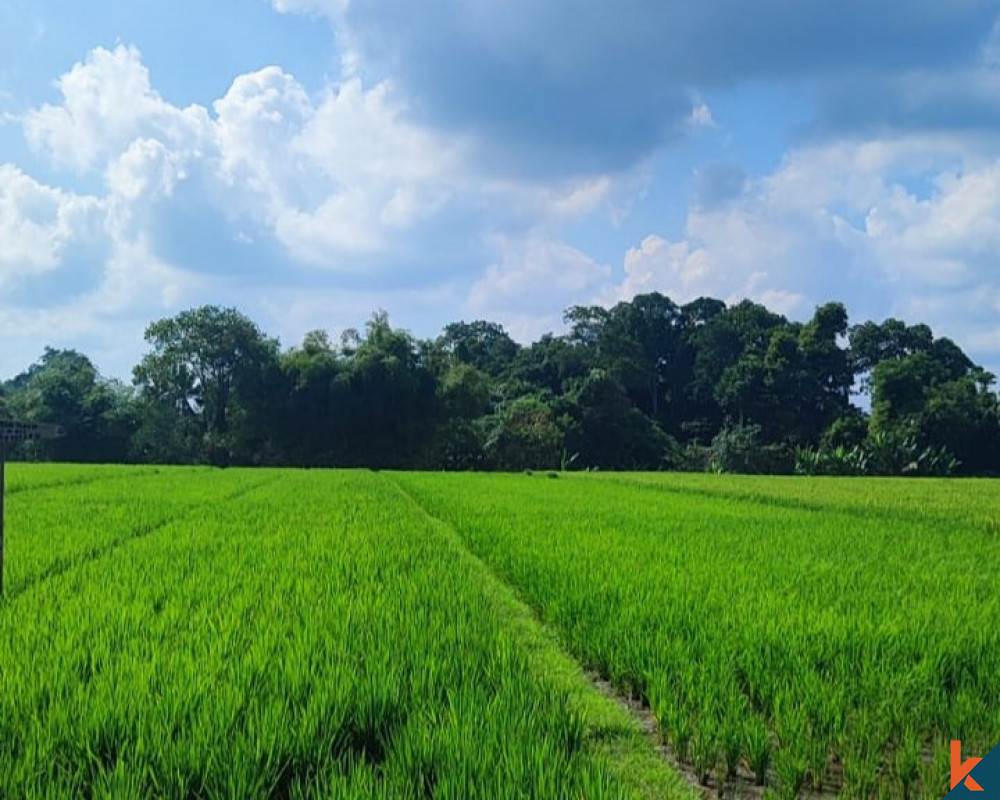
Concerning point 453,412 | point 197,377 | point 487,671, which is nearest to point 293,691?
point 487,671

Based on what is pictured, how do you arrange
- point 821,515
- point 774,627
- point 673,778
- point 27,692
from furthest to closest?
point 821,515 < point 774,627 < point 27,692 < point 673,778

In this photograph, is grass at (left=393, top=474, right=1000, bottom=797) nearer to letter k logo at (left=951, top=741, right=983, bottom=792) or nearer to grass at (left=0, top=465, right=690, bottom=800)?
letter k logo at (left=951, top=741, right=983, bottom=792)

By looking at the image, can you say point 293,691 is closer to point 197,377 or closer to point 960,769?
point 960,769

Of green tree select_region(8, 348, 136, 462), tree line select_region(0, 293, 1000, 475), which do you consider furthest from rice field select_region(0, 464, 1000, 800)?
green tree select_region(8, 348, 136, 462)

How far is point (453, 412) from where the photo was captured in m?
39.2

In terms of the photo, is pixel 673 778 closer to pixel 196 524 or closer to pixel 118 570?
pixel 118 570

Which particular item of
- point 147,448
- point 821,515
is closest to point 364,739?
point 821,515

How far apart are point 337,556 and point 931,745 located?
187 inches

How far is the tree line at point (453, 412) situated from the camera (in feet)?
125

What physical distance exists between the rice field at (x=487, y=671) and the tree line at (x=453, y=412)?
31358 mm

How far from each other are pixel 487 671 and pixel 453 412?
35849mm

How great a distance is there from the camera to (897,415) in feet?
133

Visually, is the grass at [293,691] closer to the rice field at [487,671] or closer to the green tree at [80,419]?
the rice field at [487,671]

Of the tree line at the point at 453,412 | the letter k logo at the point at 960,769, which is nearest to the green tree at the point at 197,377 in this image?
the tree line at the point at 453,412
